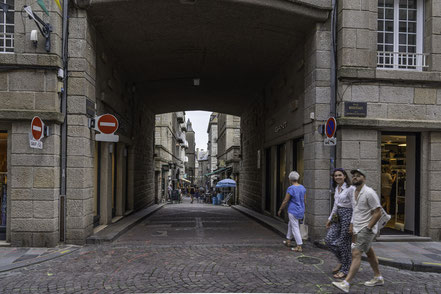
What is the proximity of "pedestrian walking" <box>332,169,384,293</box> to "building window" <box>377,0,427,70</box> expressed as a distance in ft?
15.9

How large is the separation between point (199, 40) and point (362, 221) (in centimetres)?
712

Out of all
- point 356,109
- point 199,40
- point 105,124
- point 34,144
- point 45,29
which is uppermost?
point 199,40

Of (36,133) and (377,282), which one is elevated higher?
(36,133)

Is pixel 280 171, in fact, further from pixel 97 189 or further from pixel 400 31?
pixel 97 189

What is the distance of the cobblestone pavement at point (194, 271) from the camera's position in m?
5.18

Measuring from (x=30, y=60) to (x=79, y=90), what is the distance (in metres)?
1.13

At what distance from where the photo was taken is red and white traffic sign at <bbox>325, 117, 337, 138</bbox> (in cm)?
767

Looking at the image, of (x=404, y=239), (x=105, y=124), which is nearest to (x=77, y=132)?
(x=105, y=124)

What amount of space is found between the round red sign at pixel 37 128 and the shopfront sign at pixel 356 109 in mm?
6619

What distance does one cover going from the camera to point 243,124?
2100 cm

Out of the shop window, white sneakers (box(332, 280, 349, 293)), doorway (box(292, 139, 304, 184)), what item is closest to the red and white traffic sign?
doorway (box(292, 139, 304, 184))

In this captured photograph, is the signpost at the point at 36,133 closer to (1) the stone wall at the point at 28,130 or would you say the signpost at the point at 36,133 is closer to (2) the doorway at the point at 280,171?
(1) the stone wall at the point at 28,130

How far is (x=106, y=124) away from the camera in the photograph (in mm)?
8336

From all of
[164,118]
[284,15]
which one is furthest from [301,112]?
[164,118]
